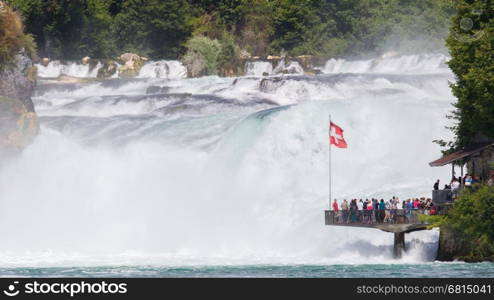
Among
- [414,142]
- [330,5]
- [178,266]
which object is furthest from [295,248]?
[330,5]

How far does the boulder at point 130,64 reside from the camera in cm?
14638

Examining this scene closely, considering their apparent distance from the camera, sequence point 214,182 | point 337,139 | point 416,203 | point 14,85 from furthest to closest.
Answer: point 14,85
point 214,182
point 337,139
point 416,203

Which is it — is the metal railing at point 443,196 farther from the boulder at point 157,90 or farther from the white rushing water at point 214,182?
the boulder at point 157,90

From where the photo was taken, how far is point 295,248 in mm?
80438

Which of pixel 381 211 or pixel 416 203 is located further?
pixel 416 203

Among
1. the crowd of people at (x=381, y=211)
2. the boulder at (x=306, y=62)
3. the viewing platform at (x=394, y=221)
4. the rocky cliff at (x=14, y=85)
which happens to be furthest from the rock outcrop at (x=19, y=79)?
the boulder at (x=306, y=62)

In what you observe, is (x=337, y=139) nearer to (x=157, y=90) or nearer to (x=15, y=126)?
(x=15, y=126)

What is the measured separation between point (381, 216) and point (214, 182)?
1867 cm

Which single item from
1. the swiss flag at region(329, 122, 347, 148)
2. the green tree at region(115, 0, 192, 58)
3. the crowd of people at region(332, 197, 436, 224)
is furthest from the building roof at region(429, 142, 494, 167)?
the green tree at region(115, 0, 192, 58)

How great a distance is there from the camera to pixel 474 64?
74.9 meters

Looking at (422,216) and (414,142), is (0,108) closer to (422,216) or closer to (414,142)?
(414,142)

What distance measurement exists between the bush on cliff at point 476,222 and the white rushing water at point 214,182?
2.61 m

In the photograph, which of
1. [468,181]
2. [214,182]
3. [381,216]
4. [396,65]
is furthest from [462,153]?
[396,65]

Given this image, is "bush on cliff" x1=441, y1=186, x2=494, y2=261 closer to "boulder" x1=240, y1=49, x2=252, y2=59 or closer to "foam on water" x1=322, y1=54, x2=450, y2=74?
"foam on water" x1=322, y1=54, x2=450, y2=74
